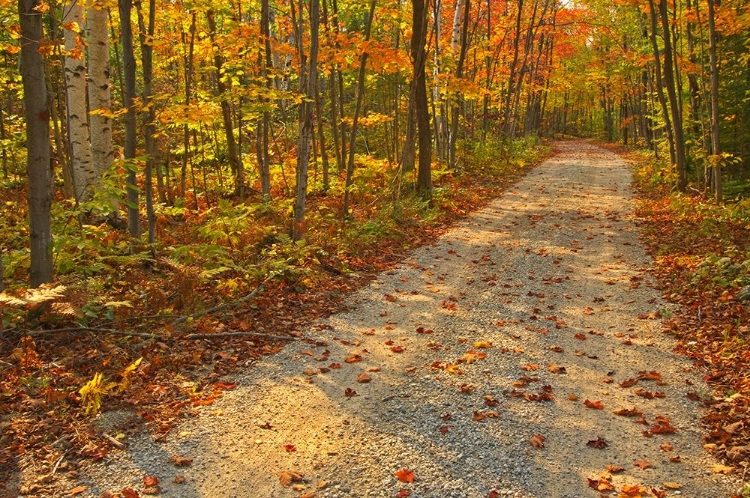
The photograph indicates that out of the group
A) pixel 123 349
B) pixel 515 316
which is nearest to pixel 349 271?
pixel 515 316

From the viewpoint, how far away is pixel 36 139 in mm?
5324

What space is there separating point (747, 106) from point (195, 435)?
15724mm

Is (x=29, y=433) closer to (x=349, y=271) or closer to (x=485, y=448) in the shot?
(x=485, y=448)

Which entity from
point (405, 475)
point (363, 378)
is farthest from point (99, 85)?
point (405, 475)

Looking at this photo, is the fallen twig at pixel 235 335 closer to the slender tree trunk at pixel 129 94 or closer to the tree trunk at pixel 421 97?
the slender tree trunk at pixel 129 94

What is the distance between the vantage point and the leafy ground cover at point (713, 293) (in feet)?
14.5

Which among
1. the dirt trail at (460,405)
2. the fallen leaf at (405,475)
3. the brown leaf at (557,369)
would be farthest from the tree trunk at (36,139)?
the brown leaf at (557,369)

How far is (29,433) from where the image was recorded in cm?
411

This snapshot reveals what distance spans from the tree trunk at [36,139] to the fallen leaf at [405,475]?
4.51 metres

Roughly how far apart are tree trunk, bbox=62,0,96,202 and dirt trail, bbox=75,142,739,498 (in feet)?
17.4

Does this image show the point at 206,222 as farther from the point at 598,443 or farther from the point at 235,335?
the point at 598,443

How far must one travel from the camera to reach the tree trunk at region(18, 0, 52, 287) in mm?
5094

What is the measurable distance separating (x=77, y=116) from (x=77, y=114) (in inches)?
1.4

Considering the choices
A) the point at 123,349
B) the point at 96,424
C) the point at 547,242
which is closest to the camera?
the point at 96,424
